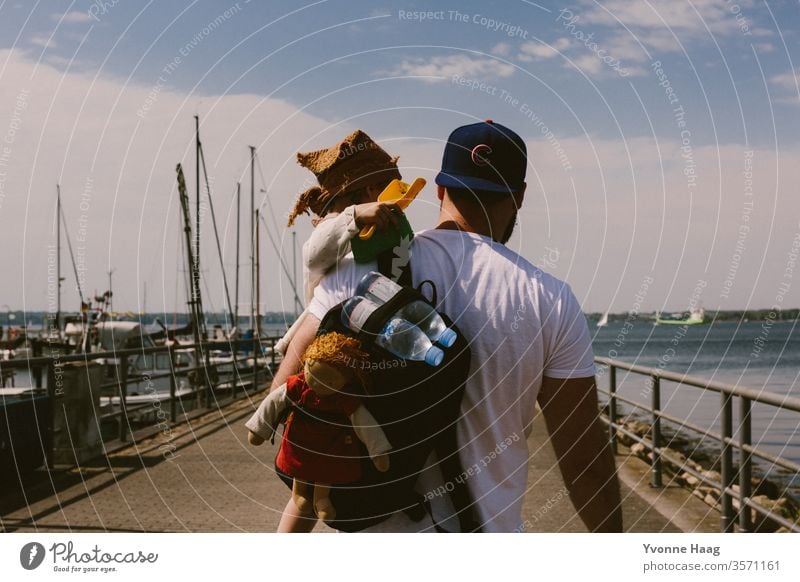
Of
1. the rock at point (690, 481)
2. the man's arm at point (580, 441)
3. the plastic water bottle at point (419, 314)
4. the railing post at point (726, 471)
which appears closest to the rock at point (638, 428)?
the rock at point (690, 481)

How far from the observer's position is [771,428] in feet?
58.7

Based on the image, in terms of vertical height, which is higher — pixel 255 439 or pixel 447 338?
pixel 447 338

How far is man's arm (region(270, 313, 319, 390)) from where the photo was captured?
2.02 meters

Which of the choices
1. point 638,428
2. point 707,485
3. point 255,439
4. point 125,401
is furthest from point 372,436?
point 638,428

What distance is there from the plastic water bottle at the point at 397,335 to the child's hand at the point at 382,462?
9.4 inches

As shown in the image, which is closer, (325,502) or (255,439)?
(325,502)

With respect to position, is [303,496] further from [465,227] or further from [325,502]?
[465,227]

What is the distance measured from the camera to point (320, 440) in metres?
2.01

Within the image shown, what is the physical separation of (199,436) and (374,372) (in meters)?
8.58

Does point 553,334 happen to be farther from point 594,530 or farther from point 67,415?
point 67,415

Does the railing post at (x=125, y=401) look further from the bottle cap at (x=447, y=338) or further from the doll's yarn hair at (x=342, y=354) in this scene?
the bottle cap at (x=447, y=338)

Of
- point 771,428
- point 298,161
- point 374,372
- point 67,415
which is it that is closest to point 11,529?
point 67,415

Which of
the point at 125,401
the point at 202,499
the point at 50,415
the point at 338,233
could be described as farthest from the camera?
the point at 125,401

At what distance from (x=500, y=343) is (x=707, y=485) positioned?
27.3ft
